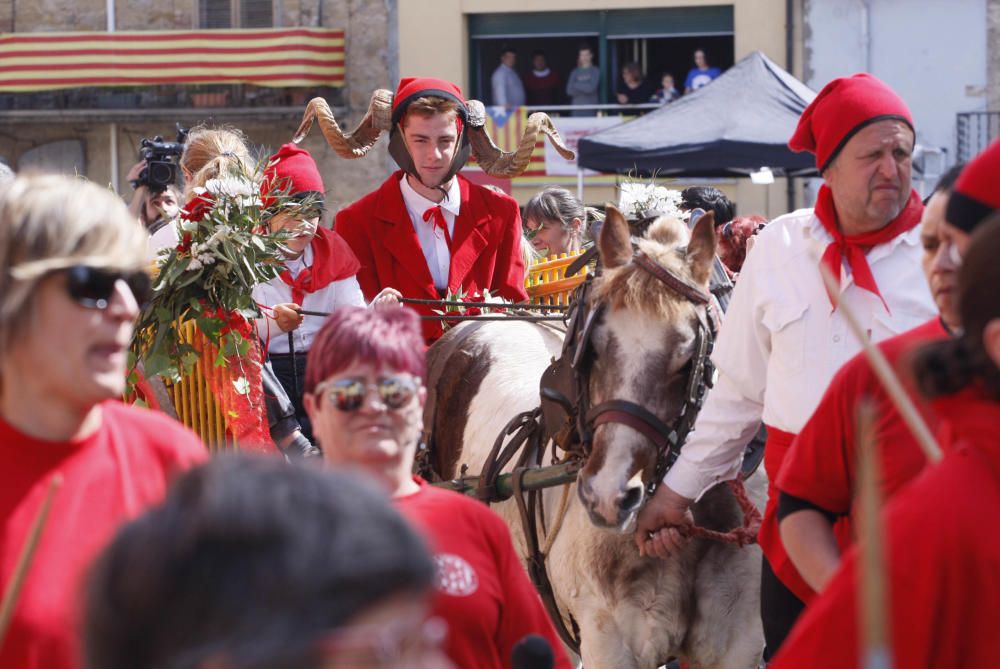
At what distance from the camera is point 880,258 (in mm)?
4180

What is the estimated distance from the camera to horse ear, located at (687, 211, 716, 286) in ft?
16.9

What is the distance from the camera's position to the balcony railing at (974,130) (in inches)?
883

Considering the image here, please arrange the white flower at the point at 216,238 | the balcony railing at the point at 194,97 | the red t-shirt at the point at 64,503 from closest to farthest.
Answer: the red t-shirt at the point at 64,503, the white flower at the point at 216,238, the balcony railing at the point at 194,97

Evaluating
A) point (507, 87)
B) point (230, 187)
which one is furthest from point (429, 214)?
point (507, 87)

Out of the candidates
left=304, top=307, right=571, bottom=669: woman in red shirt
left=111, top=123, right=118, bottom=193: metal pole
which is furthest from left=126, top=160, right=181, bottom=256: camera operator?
left=111, top=123, right=118, bottom=193: metal pole

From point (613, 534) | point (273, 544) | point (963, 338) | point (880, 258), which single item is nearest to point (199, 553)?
point (273, 544)

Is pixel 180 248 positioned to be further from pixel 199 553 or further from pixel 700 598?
pixel 199 553

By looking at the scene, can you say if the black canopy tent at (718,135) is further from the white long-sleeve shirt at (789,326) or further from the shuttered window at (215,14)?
the shuttered window at (215,14)

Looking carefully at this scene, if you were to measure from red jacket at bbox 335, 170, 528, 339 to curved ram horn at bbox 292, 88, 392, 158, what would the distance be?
238 millimetres

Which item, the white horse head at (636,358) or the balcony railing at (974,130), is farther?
the balcony railing at (974,130)

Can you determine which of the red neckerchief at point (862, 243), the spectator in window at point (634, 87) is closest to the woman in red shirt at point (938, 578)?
the red neckerchief at point (862, 243)

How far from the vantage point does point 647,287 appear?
4.99 metres

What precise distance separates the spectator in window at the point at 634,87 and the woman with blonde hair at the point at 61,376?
21.9 metres

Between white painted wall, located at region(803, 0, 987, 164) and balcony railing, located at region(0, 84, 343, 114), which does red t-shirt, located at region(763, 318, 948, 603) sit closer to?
white painted wall, located at region(803, 0, 987, 164)
